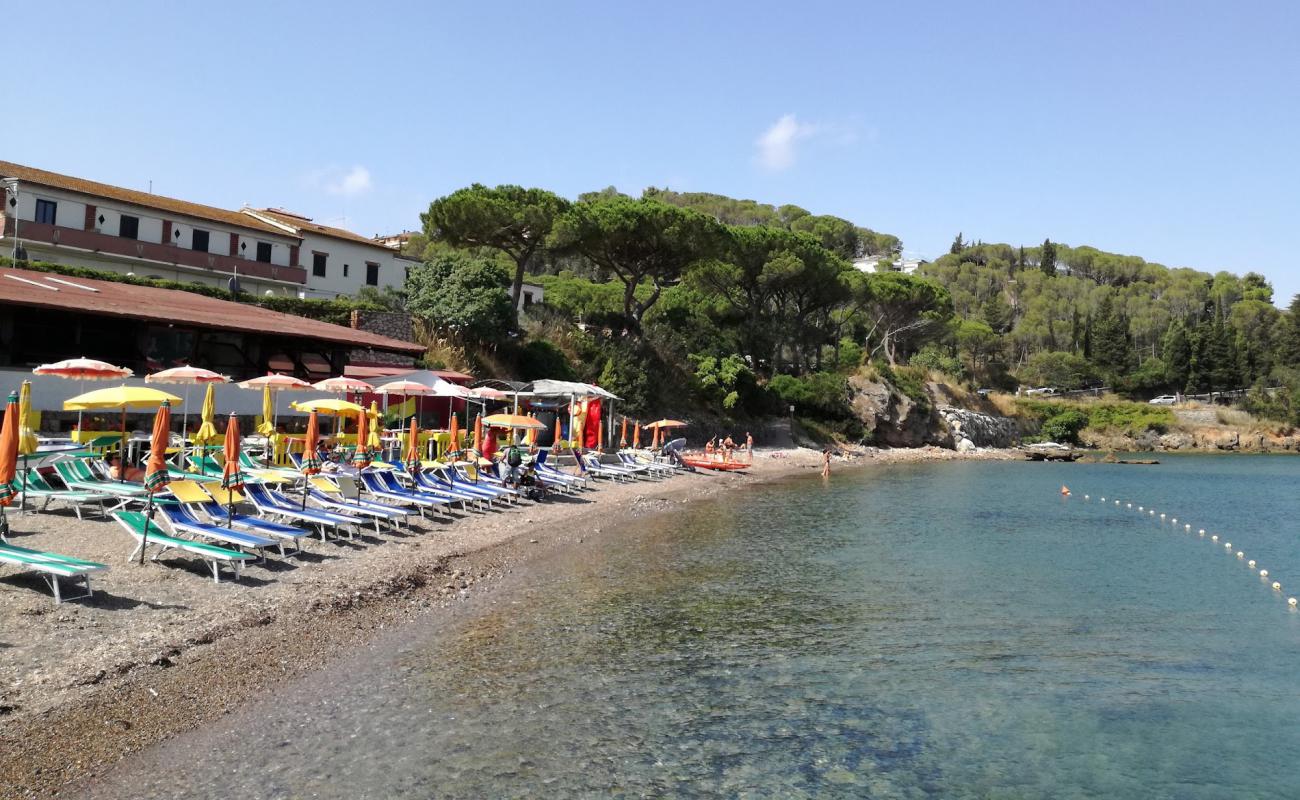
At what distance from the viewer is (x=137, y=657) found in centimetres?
828

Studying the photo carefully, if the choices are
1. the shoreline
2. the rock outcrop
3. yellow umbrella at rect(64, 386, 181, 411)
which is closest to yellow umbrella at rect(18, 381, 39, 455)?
the shoreline

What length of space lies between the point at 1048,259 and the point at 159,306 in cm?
11004

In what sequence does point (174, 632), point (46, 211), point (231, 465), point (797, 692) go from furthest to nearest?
point (46, 211)
point (231, 465)
point (797, 692)
point (174, 632)

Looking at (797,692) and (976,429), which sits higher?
(976,429)

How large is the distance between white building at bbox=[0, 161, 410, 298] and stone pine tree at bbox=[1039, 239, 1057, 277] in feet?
299

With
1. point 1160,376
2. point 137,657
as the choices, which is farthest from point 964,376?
point 137,657

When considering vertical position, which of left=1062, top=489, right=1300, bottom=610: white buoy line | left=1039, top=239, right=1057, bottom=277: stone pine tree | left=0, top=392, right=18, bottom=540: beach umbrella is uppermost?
left=1039, top=239, right=1057, bottom=277: stone pine tree

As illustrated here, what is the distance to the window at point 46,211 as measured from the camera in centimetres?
3303

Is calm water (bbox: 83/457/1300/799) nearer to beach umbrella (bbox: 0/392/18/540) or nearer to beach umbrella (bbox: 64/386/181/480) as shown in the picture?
beach umbrella (bbox: 0/392/18/540)

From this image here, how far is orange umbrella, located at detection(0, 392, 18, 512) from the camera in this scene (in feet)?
30.8

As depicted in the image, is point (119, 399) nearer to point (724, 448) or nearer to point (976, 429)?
point (724, 448)

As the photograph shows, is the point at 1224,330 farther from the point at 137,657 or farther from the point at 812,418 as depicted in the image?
the point at 137,657

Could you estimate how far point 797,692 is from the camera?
9.47m

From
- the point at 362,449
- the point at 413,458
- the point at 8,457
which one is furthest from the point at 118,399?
the point at 8,457
